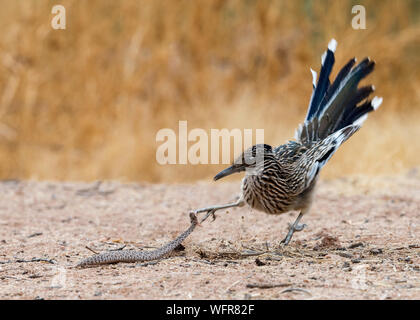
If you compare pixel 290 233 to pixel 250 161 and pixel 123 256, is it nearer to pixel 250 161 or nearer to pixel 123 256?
pixel 250 161

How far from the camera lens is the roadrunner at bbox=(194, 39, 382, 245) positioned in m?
4.75

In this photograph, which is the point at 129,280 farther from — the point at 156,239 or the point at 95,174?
→ the point at 95,174

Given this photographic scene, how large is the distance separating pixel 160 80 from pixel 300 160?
6.21m

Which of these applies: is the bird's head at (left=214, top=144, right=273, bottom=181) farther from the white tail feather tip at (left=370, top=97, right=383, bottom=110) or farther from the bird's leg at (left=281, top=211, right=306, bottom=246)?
the white tail feather tip at (left=370, top=97, right=383, bottom=110)

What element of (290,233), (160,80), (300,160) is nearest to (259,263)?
(290,233)

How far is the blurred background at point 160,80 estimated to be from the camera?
372 inches

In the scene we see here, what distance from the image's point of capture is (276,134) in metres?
9.62

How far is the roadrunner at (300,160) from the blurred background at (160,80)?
364 centimetres

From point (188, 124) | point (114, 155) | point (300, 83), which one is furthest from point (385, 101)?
point (114, 155)

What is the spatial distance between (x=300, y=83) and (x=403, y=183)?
11.3ft

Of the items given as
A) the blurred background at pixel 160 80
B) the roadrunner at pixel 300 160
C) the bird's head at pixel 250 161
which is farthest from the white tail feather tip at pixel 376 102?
the blurred background at pixel 160 80

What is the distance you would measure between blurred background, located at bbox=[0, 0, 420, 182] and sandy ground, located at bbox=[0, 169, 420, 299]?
52.2 inches

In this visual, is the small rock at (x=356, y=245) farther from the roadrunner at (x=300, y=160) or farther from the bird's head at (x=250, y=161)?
the bird's head at (x=250, y=161)

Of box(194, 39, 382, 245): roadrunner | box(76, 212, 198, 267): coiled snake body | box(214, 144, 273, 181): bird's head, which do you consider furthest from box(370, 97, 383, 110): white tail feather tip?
box(76, 212, 198, 267): coiled snake body
